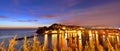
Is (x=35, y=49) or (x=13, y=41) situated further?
(x=35, y=49)

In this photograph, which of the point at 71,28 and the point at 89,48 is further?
the point at 71,28

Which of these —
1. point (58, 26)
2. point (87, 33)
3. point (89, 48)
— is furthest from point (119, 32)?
point (89, 48)

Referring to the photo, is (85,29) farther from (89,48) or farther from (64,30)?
(89,48)

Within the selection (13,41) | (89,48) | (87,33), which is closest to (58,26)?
(87,33)

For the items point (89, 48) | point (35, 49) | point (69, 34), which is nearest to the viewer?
point (35, 49)

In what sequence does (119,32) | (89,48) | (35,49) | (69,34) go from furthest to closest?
(119,32) < (69,34) < (89,48) < (35,49)

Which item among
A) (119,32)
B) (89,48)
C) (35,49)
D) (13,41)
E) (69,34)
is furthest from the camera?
(119,32)

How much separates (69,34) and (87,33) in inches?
40.5

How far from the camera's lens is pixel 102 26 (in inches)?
443

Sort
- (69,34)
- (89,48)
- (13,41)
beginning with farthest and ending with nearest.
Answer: (69,34) < (89,48) < (13,41)

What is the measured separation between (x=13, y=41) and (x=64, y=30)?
22.1ft

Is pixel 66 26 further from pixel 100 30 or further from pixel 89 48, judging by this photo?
pixel 89 48

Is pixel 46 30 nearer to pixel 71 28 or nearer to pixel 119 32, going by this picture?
pixel 71 28

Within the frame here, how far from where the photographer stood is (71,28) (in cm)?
1096
